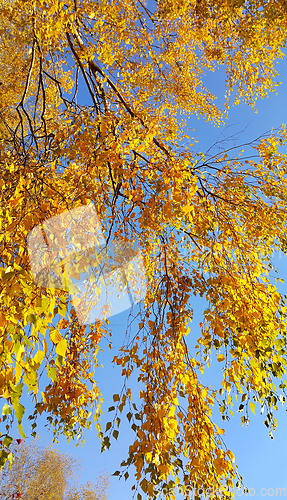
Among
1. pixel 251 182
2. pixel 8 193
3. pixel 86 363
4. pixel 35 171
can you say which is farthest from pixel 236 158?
pixel 86 363

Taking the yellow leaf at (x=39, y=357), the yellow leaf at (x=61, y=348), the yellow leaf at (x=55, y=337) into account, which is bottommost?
the yellow leaf at (x=39, y=357)

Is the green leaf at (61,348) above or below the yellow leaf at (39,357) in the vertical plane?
above

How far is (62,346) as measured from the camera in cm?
117

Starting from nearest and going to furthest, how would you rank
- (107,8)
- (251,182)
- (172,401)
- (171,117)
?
(172,401) < (251,182) < (107,8) < (171,117)

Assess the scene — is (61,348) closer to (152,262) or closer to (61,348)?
(61,348)

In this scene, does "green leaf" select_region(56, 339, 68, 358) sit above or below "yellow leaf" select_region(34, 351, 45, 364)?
above

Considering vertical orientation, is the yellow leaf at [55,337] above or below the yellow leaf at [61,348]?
above

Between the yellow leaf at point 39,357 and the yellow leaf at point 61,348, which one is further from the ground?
the yellow leaf at point 61,348

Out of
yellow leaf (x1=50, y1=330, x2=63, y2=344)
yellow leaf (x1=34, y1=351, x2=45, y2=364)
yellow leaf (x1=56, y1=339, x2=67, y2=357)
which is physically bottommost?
yellow leaf (x1=34, y1=351, x2=45, y2=364)

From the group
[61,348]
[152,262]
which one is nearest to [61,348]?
[61,348]

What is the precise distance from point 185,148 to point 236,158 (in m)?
0.68

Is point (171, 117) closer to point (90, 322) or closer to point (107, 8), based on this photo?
point (107, 8)

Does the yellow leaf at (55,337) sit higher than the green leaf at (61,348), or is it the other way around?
the yellow leaf at (55,337)

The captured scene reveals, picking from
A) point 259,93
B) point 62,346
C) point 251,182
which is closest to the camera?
point 62,346
